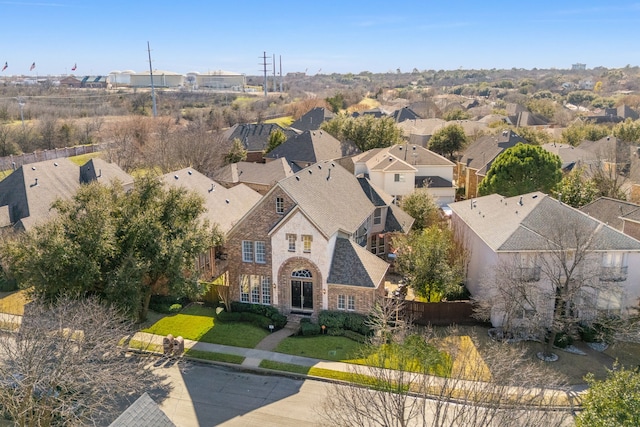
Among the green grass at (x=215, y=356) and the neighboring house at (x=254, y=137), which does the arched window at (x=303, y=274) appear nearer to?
the green grass at (x=215, y=356)

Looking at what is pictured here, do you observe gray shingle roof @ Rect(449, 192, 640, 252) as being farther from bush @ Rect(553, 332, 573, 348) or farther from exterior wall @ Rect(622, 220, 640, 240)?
exterior wall @ Rect(622, 220, 640, 240)

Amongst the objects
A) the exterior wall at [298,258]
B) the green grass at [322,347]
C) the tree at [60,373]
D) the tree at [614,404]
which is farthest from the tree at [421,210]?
the tree at [614,404]

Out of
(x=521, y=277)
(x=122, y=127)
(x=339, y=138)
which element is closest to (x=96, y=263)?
(x=521, y=277)

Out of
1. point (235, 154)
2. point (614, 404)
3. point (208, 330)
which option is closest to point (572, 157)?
point (235, 154)

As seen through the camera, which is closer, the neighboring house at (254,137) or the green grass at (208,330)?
the green grass at (208,330)

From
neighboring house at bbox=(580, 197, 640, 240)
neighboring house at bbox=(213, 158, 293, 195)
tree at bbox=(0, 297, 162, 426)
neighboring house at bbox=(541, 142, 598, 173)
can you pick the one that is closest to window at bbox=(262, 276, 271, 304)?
tree at bbox=(0, 297, 162, 426)

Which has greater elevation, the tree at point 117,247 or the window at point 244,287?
the tree at point 117,247

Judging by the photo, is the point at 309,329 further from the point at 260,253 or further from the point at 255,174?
the point at 255,174

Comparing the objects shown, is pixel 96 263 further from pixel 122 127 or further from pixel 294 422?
pixel 122 127
